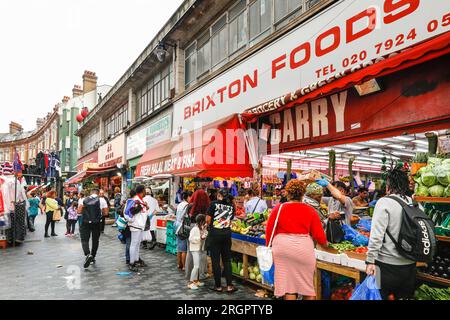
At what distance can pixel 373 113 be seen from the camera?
A: 5.73 m

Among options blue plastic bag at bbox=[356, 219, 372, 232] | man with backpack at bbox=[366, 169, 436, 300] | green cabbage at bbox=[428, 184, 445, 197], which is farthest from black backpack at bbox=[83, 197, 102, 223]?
green cabbage at bbox=[428, 184, 445, 197]

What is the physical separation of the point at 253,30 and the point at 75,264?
28.2ft

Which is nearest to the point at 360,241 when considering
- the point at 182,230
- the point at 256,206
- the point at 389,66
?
the point at 389,66

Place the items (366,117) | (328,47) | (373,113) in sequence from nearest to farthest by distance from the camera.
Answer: (373,113) < (366,117) < (328,47)

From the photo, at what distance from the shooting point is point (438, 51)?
4270mm

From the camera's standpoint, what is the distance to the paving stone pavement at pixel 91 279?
20.5 feet

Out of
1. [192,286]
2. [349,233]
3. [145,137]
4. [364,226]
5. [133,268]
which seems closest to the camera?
[349,233]

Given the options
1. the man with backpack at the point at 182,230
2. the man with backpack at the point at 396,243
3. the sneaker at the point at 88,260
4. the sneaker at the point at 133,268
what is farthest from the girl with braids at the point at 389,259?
the sneaker at the point at 88,260

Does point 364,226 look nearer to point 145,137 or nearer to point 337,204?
point 337,204

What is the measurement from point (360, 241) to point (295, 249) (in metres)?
1.72

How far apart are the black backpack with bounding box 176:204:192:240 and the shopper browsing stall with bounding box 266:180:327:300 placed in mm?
3586

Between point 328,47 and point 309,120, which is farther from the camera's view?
point 328,47

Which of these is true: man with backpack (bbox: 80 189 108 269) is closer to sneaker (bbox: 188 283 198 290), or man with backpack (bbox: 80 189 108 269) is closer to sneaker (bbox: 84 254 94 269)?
sneaker (bbox: 84 254 94 269)
